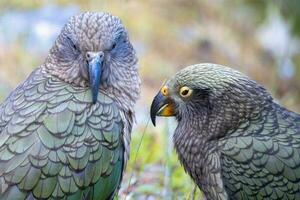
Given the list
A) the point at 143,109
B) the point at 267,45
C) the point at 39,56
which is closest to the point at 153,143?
the point at 143,109

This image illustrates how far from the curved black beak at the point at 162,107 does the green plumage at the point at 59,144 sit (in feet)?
1.01

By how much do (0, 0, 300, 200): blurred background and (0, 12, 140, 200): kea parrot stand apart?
0.81m

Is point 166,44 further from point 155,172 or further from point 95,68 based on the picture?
point 95,68

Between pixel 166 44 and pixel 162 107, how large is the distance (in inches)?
242

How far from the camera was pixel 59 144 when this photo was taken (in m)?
4.45

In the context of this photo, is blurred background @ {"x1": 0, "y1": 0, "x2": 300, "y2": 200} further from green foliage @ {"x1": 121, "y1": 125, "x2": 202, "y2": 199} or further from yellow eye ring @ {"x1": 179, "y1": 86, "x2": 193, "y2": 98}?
yellow eye ring @ {"x1": 179, "y1": 86, "x2": 193, "y2": 98}

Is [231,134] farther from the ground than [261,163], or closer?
farther from the ground

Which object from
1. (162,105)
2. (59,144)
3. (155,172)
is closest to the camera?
(59,144)

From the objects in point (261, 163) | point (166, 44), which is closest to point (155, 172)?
point (261, 163)

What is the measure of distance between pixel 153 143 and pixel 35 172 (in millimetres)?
2836

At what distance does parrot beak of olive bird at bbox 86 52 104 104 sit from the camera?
14.8 feet

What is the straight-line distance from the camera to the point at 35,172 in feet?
14.3

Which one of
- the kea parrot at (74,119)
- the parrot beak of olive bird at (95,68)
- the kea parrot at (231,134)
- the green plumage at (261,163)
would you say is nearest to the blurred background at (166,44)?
the kea parrot at (231,134)

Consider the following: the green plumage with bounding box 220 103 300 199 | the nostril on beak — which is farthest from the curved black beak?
the nostril on beak
